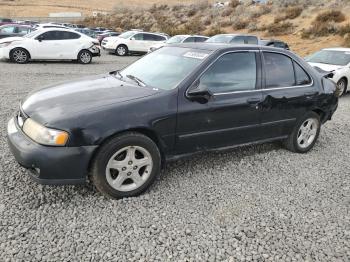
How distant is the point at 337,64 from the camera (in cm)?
1033

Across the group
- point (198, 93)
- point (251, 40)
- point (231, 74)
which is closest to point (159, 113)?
point (198, 93)

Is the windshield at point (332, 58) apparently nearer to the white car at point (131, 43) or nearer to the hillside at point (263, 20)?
the hillside at point (263, 20)

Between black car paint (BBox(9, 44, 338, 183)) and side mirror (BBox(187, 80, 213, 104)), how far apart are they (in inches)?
1.6

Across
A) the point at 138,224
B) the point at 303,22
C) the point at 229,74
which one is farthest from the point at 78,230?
the point at 303,22

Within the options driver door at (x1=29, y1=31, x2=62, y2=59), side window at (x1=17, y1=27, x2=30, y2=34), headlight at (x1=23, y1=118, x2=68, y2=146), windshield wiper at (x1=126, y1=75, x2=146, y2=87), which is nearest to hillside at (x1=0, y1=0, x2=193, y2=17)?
side window at (x1=17, y1=27, x2=30, y2=34)

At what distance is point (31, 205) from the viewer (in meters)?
3.46

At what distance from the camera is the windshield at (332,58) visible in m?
10.4

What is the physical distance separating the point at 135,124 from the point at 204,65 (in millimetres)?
1140

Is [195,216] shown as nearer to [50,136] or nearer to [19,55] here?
[50,136]

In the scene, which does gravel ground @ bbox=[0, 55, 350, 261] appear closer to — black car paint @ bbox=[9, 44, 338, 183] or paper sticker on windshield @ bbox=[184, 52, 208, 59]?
black car paint @ bbox=[9, 44, 338, 183]

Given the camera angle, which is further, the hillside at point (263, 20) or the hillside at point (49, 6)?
the hillside at point (49, 6)

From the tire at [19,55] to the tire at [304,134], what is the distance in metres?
12.0

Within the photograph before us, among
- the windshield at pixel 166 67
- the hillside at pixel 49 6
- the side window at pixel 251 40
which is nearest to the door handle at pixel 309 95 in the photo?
the windshield at pixel 166 67

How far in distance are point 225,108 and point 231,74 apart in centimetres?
46
